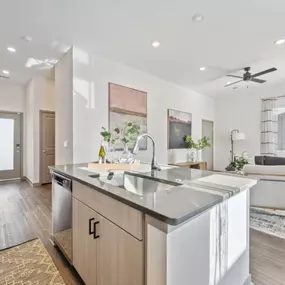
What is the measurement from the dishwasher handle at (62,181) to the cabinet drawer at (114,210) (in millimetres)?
239

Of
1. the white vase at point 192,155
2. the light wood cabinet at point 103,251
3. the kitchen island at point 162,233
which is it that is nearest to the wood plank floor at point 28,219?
the light wood cabinet at point 103,251

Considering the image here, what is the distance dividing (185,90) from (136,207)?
6017 millimetres

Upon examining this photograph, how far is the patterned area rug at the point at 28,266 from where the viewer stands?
1667 mm

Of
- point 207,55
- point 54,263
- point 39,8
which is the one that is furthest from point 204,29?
point 54,263

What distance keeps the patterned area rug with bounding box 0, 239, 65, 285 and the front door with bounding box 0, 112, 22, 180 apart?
4.41 metres

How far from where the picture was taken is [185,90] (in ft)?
20.9

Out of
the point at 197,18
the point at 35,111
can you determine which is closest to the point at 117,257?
the point at 197,18

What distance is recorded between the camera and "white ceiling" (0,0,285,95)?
8.43 feet

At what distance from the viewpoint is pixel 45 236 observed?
2.42 m

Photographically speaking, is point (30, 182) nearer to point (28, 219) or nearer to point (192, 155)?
point (28, 219)

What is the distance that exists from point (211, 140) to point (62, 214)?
6854 millimetres

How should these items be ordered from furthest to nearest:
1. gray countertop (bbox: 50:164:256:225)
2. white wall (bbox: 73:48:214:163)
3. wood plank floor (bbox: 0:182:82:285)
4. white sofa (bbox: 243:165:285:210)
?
white wall (bbox: 73:48:214:163) → white sofa (bbox: 243:165:285:210) → wood plank floor (bbox: 0:182:82:285) → gray countertop (bbox: 50:164:256:225)

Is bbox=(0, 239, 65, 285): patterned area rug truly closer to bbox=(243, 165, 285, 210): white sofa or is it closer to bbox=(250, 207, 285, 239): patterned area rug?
bbox=(250, 207, 285, 239): patterned area rug

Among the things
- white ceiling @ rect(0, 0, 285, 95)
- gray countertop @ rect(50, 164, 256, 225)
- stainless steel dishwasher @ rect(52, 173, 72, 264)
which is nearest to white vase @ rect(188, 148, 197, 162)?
white ceiling @ rect(0, 0, 285, 95)
